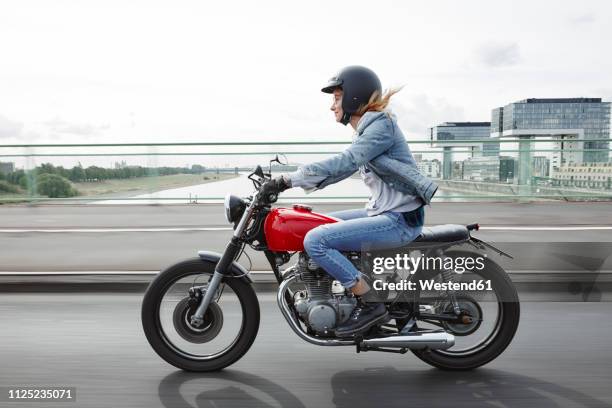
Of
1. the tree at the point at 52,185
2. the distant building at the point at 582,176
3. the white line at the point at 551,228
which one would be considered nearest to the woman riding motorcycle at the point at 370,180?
the white line at the point at 551,228

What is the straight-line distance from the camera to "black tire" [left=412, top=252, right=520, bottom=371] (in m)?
3.70

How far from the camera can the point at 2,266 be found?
6.53 m

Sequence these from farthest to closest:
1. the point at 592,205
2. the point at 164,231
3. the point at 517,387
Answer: the point at 592,205 → the point at 164,231 → the point at 517,387

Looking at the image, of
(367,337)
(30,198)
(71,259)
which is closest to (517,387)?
(367,337)

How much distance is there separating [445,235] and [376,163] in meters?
0.59

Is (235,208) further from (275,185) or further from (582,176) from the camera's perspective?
(582,176)

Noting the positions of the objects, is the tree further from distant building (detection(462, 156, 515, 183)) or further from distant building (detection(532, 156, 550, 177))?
distant building (detection(532, 156, 550, 177))

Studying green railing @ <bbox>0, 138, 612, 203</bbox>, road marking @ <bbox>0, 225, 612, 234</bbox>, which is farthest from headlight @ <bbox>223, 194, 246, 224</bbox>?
green railing @ <bbox>0, 138, 612, 203</bbox>

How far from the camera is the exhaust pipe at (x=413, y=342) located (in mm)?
3539

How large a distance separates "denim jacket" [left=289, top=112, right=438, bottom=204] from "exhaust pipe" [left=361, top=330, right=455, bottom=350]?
0.79 m

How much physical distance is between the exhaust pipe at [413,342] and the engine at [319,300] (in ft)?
0.76

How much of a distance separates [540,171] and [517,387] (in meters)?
9.59

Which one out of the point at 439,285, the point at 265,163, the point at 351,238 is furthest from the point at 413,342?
the point at 265,163

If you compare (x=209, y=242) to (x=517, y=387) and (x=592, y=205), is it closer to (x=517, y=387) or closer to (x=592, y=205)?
(x=517, y=387)
